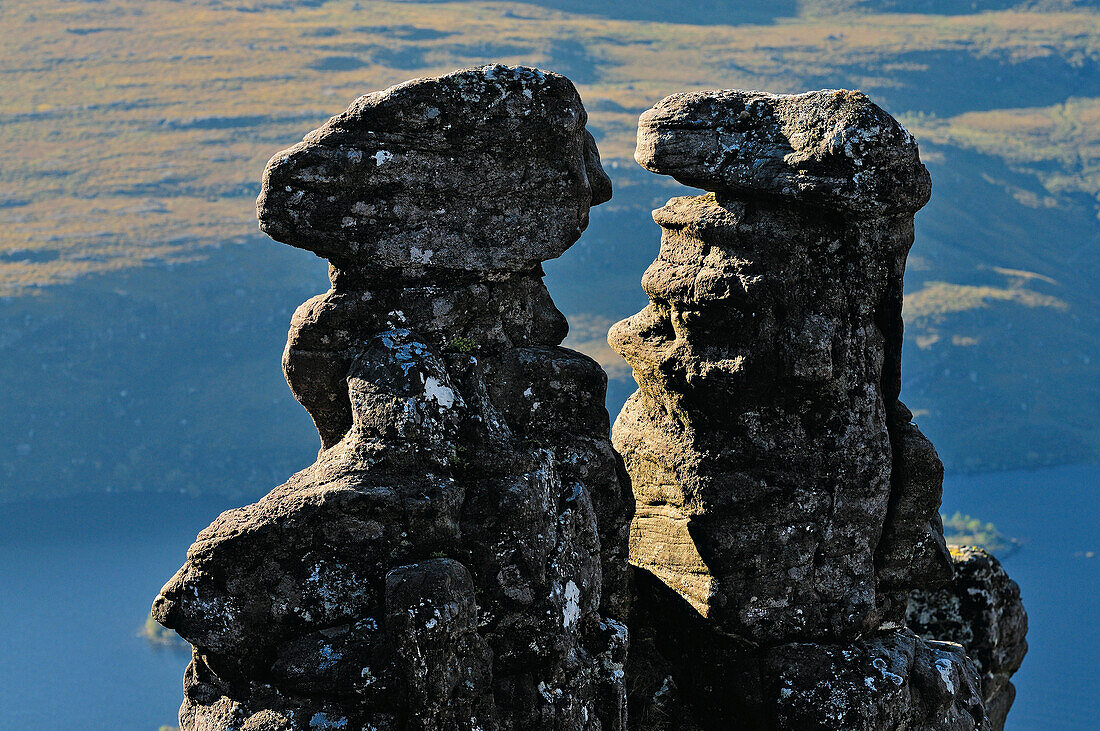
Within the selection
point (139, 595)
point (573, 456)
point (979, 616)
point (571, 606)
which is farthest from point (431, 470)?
point (139, 595)

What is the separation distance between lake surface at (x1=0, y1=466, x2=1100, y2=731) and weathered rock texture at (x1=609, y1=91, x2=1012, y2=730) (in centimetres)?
4923

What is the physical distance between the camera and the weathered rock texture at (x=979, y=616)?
13047mm

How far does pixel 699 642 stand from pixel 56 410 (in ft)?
334

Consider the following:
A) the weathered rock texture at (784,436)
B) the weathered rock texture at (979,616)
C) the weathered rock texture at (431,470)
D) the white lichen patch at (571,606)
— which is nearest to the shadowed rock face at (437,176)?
the weathered rock texture at (431,470)

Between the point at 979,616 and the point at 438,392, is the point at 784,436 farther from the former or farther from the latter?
the point at 979,616

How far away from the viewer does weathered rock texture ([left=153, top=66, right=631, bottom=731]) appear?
7520 millimetres

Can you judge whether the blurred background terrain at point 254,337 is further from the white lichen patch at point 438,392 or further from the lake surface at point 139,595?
the white lichen patch at point 438,392

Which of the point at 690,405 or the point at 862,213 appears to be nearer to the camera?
the point at 862,213

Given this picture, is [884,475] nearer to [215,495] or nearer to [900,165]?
[900,165]

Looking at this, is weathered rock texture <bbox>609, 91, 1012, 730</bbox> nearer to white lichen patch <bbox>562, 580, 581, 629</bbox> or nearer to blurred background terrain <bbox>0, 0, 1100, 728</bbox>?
white lichen patch <bbox>562, 580, 581, 629</bbox>

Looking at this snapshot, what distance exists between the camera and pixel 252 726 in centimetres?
746

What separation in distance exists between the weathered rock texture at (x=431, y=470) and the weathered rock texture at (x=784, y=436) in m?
1.07

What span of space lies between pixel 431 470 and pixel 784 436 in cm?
315

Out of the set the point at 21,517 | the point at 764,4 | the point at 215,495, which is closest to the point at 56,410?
the point at 21,517
